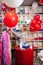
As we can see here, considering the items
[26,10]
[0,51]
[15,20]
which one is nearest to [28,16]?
[26,10]

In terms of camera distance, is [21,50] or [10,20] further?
[21,50]

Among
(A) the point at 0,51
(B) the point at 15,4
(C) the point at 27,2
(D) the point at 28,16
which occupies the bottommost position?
(A) the point at 0,51

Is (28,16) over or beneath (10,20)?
over

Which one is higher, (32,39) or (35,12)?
(35,12)

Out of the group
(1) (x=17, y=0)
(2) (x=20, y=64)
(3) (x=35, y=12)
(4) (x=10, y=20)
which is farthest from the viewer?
(3) (x=35, y=12)

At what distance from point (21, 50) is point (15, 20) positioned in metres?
1.00

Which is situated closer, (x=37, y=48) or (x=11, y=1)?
(x=11, y=1)

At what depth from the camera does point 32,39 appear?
6.09 metres

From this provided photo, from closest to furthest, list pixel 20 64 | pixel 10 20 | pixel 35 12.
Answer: pixel 10 20, pixel 20 64, pixel 35 12

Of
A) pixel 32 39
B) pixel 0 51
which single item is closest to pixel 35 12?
pixel 32 39

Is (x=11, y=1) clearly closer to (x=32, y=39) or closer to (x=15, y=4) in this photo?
(x=15, y=4)

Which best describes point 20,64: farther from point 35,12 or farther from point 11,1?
point 35,12

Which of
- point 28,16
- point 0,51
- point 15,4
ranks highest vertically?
point 28,16

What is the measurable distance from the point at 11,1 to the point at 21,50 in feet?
4.85
